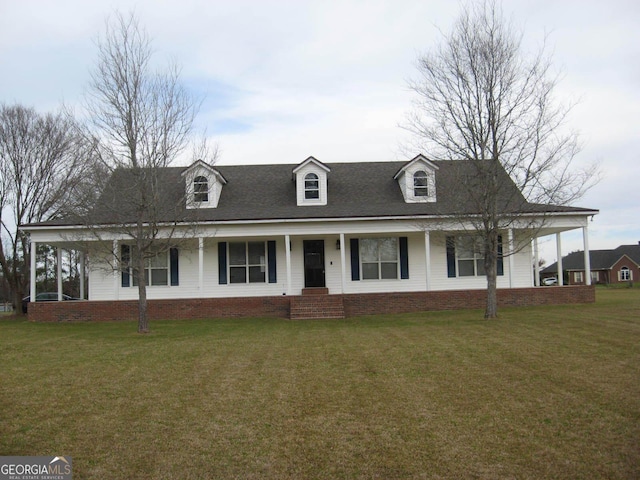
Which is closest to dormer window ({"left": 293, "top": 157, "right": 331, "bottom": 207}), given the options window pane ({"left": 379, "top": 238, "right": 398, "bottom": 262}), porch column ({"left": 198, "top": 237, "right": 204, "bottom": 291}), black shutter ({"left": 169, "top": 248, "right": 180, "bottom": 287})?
window pane ({"left": 379, "top": 238, "right": 398, "bottom": 262})

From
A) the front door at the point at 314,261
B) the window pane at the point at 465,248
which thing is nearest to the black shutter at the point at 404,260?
the window pane at the point at 465,248

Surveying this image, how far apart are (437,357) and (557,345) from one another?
98.6 inches

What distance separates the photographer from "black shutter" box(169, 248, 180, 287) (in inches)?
858

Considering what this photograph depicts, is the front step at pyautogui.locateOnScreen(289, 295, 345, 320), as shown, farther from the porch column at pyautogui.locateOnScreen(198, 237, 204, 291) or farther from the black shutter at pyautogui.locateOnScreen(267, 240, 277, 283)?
the porch column at pyautogui.locateOnScreen(198, 237, 204, 291)

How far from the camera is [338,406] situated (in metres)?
7.45

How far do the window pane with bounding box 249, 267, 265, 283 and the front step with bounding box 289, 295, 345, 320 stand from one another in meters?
3.04

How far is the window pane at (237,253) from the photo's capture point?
22.0m

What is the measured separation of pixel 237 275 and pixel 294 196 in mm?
3924

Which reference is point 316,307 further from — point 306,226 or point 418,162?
point 418,162

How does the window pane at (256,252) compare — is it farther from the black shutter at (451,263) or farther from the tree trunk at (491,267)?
the tree trunk at (491,267)

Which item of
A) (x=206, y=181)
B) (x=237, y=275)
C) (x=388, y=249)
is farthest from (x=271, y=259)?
(x=206, y=181)

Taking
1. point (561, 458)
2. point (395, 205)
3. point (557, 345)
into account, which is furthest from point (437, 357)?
point (395, 205)

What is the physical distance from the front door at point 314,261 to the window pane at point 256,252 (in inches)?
65.6

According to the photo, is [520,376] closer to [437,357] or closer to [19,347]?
[437,357]
